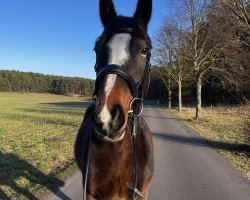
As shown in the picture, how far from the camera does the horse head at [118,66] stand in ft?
8.82

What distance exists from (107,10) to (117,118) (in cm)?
129

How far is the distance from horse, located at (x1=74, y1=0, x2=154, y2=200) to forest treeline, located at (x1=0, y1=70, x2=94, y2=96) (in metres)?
132

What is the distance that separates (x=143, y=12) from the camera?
338 cm

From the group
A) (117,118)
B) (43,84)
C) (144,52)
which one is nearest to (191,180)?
(144,52)

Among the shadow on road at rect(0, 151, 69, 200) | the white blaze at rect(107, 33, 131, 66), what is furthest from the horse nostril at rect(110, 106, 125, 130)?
the shadow on road at rect(0, 151, 69, 200)

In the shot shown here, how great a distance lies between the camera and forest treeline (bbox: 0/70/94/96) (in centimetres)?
13700

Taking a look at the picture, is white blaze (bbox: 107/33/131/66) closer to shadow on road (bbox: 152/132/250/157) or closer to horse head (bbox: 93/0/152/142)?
horse head (bbox: 93/0/152/142)

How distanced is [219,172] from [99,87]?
273 inches

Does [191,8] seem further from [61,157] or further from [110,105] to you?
[110,105]

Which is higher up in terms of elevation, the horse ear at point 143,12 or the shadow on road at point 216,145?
the horse ear at point 143,12

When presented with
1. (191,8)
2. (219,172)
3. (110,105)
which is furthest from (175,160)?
(191,8)

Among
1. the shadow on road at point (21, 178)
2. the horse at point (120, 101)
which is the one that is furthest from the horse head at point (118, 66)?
the shadow on road at point (21, 178)

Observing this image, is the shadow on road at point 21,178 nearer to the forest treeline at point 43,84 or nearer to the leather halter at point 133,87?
the leather halter at point 133,87

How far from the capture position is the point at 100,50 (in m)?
3.18
